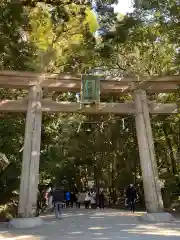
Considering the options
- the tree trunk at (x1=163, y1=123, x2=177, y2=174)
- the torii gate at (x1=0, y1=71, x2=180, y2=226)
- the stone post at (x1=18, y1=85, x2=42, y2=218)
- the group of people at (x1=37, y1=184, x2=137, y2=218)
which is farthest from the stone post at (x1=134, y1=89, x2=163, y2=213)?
the tree trunk at (x1=163, y1=123, x2=177, y2=174)

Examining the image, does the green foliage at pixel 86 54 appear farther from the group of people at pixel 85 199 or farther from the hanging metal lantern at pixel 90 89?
the group of people at pixel 85 199

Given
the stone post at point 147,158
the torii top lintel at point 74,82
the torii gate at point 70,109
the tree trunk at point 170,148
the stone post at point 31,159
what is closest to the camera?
the stone post at point 31,159

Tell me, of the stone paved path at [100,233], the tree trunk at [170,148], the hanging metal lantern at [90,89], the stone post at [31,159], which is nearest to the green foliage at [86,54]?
the tree trunk at [170,148]

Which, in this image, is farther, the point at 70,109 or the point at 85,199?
the point at 85,199

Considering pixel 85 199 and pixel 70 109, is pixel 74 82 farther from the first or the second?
pixel 85 199

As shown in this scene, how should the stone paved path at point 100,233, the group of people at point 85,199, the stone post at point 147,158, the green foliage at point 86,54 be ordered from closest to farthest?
1. the stone paved path at point 100,233
2. the stone post at point 147,158
3. the group of people at point 85,199
4. the green foliage at point 86,54

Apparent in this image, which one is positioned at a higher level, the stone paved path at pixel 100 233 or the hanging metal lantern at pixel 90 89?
the hanging metal lantern at pixel 90 89

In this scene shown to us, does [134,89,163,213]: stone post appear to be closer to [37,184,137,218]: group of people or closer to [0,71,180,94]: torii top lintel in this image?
[0,71,180,94]: torii top lintel

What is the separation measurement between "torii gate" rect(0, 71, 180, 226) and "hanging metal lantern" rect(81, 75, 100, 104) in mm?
226

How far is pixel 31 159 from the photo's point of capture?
9.88 meters

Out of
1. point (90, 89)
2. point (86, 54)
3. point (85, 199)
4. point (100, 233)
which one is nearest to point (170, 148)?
point (85, 199)

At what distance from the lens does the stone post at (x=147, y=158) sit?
10125 millimetres

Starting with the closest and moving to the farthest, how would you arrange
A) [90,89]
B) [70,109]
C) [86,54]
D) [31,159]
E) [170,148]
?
[31,159]
[70,109]
[90,89]
[86,54]
[170,148]

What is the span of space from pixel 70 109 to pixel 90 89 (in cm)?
104
